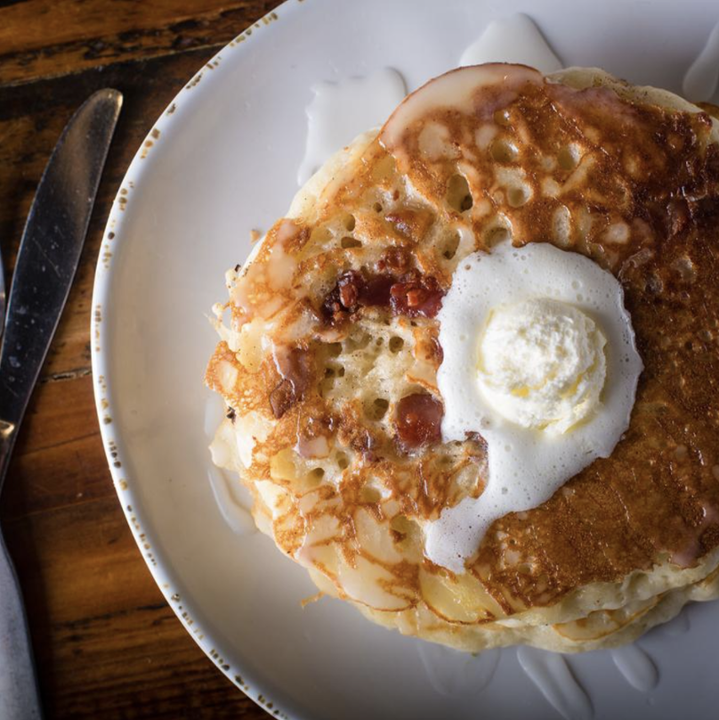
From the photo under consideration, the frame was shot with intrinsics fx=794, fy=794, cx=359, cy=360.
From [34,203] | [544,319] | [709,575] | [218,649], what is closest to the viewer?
[544,319]

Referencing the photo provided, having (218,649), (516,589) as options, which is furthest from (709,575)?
(218,649)

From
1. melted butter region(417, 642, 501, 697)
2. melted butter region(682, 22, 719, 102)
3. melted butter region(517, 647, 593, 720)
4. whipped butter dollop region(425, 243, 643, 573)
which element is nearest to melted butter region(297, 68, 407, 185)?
whipped butter dollop region(425, 243, 643, 573)

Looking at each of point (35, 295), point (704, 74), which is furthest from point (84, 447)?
point (704, 74)

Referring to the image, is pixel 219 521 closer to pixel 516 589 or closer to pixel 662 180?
pixel 516 589

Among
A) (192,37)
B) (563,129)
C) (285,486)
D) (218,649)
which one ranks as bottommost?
(218,649)

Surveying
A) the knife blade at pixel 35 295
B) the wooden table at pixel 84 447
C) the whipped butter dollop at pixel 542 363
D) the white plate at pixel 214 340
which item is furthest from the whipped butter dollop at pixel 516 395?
the knife blade at pixel 35 295

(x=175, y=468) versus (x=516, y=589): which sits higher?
(x=516, y=589)
